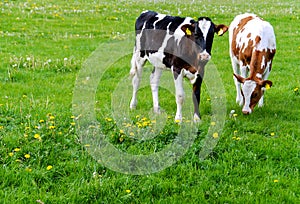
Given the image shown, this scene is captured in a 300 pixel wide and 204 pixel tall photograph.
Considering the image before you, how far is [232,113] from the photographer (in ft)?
30.4

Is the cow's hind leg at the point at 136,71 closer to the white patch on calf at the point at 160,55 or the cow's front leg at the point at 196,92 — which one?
the white patch on calf at the point at 160,55

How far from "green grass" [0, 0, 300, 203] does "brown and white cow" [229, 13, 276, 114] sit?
48 centimetres

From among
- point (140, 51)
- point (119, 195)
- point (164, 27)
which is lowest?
point (119, 195)

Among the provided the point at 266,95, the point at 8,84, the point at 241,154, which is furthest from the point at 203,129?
the point at 8,84

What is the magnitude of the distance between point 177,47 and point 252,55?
72.7 inches

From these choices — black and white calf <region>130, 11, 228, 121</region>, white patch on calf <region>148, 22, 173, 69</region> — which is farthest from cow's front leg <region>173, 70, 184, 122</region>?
white patch on calf <region>148, 22, 173, 69</region>

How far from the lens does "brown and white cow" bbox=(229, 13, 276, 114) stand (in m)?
9.04

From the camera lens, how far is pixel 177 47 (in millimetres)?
8773

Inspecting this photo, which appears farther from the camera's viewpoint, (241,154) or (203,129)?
(203,129)

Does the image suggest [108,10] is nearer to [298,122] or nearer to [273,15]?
[273,15]

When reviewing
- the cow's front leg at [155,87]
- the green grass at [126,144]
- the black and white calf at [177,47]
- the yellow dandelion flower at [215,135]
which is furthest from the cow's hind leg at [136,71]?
the yellow dandelion flower at [215,135]

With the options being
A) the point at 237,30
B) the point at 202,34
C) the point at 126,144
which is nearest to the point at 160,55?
the point at 202,34

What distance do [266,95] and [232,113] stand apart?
6.96 feet

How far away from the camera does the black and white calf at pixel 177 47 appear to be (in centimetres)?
820
